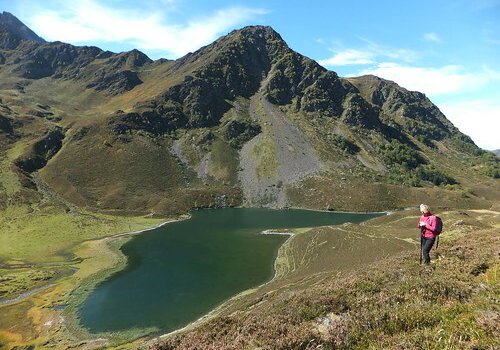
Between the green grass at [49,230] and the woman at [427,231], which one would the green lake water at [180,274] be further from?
the woman at [427,231]

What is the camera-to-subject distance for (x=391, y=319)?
45.2 ft

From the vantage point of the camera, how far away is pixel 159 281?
89.3m

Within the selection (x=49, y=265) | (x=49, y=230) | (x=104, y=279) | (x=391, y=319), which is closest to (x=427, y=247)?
(x=391, y=319)

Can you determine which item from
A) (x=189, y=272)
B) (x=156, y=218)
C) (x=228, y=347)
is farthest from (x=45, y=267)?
(x=228, y=347)

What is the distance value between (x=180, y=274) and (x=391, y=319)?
84.7 meters

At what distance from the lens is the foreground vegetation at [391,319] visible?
11.8 m

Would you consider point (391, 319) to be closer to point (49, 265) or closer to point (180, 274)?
point (180, 274)

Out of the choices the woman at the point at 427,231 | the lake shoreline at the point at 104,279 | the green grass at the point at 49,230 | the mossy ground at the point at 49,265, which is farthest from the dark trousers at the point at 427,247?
the green grass at the point at 49,230

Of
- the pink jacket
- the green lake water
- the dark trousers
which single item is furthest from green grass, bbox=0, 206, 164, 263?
the pink jacket

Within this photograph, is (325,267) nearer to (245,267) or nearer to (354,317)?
(245,267)

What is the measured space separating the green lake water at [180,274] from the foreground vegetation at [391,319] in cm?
4912

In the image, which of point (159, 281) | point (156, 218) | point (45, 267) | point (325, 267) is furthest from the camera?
point (156, 218)

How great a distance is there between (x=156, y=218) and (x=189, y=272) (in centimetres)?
8867

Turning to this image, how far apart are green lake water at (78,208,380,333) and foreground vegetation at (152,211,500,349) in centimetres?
4912
